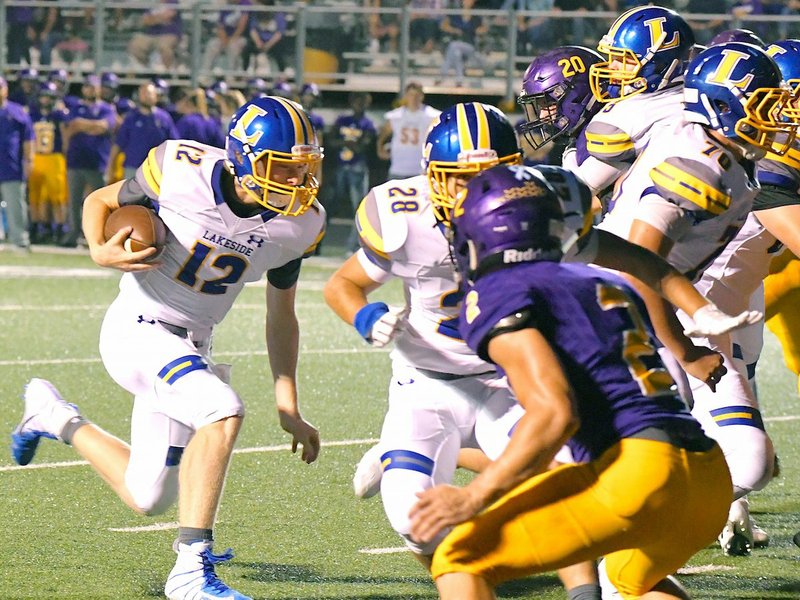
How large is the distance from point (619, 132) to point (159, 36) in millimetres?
13143

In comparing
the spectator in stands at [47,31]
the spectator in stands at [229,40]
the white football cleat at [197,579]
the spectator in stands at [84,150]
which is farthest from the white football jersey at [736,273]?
the spectator in stands at [47,31]

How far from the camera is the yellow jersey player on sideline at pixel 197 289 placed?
4.14m

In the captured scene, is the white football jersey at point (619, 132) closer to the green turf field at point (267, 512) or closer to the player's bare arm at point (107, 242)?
the green turf field at point (267, 512)

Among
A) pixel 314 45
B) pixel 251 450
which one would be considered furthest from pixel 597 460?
pixel 314 45

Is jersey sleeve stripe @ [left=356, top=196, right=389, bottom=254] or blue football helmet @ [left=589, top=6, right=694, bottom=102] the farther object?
blue football helmet @ [left=589, top=6, right=694, bottom=102]

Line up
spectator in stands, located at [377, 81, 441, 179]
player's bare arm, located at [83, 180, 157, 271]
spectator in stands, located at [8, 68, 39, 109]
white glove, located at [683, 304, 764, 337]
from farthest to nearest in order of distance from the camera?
spectator in stands, located at [8, 68, 39, 109], spectator in stands, located at [377, 81, 441, 179], player's bare arm, located at [83, 180, 157, 271], white glove, located at [683, 304, 764, 337]

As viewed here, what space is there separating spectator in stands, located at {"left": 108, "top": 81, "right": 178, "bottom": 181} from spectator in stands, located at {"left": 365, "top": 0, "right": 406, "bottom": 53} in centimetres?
332

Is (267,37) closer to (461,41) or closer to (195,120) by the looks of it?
(461,41)

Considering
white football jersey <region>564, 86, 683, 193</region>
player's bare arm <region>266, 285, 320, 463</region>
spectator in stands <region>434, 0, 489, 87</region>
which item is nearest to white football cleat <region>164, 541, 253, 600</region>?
player's bare arm <region>266, 285, 320, 463</region>

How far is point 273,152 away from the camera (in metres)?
4.21

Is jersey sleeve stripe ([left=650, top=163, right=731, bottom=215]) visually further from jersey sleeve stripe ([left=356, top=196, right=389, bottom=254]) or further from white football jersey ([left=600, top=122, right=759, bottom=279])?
jersey sleeve stripe ([left=356, top=196, right=389, bottom=254])

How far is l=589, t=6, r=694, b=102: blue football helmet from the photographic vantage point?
5008mm

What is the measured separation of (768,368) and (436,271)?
5.24m

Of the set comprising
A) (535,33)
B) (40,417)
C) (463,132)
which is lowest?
(535,33)
